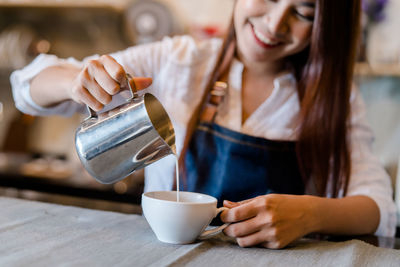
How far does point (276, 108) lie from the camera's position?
1.34 m

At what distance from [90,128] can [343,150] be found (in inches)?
30.0

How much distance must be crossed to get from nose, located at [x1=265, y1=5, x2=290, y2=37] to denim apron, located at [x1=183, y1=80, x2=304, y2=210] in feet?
0.94

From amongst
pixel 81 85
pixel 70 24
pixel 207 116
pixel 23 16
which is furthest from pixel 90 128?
pixel 23 16

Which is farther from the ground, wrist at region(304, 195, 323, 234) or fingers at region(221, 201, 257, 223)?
fingers at region(221, 201, 257, 223)

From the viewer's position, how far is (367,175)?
1229mm

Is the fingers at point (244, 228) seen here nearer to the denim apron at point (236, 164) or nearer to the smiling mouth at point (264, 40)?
the denim apron at point (236, 164)

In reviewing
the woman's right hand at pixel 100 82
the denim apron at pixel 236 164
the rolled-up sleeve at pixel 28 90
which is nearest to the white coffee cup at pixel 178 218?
the woman's right hand at pixel 100 82

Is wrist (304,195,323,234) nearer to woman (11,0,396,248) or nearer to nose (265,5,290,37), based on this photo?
woman (11,0,396,248)

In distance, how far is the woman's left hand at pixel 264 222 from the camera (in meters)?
0.79

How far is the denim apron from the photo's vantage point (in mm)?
1209

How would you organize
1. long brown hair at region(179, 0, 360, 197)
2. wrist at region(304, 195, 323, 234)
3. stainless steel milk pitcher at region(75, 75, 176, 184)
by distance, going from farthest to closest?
1. long brown hair at region(179, 0, 360, 197)
2. wrist at region(304, 195, 323, 234)
3. stainless steel milk pitcher at region(75, 75, 176, 184)

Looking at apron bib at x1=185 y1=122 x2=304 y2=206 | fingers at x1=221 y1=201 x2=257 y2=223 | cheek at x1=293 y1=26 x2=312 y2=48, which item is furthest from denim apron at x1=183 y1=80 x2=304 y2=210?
fingers at x1=221 y1=201 x2=257 y2=223

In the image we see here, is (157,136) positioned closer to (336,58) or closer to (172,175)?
(172,175)

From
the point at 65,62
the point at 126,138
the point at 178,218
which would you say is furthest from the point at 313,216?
the point at 65,62
